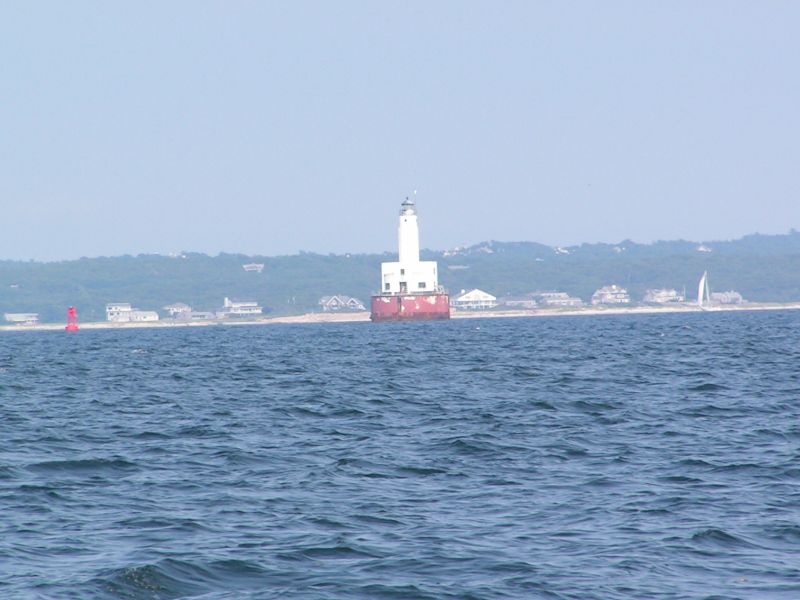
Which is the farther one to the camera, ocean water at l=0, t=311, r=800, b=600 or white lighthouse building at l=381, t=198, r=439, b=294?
white lighthouse building at l=381, t=198, r=439, b=294

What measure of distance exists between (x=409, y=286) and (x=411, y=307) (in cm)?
241

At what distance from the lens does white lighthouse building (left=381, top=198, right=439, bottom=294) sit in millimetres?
135625

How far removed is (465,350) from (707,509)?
4345cm

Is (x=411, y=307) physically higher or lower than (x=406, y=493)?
higher

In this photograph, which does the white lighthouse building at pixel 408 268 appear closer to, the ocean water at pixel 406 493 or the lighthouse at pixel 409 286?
the lighthouse at pixel 409 286

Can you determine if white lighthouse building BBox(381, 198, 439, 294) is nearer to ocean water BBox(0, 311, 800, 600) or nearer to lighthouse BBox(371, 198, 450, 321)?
lighthouse BBox(371, 198, 450, 321)

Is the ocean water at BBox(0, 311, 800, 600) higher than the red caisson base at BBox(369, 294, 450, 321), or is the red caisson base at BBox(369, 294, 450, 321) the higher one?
the red caisson base at BBox(369, 294, 450, 321)

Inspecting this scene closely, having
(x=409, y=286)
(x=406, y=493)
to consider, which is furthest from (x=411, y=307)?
(x=406, y=493)

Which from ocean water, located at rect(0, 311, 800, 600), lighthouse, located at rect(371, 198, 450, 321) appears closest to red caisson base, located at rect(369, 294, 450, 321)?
lighthouse, located at rect(371, 198, 450, 321)

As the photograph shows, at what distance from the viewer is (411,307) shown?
135 metres

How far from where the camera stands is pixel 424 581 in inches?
461

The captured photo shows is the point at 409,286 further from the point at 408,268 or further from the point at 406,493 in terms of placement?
the point at 406,493

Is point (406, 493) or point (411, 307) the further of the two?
point (411, 307)

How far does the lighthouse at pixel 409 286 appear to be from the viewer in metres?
135
